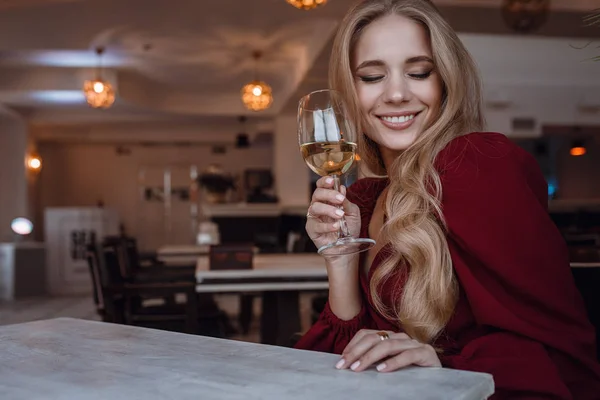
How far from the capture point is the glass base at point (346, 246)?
3.48 ft

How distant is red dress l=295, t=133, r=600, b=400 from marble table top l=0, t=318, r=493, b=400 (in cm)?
24

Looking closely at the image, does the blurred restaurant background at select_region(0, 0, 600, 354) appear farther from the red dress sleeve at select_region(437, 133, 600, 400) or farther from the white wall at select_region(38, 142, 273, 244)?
the red dress sleeve at select_region(437, 133, 600, 400)

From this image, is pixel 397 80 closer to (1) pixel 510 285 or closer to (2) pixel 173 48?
(1) pixel 510 285

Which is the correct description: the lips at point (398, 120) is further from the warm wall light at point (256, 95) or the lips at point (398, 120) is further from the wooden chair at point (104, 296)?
the warm wall light at point (256, 95)

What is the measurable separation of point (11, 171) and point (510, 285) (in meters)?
10.5

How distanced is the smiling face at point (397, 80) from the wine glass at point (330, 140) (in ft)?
0.60

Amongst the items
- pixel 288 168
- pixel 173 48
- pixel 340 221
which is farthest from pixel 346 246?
pixel 288 168

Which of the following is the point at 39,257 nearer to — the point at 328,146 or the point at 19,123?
the point at 19,123

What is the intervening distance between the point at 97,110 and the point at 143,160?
400cm

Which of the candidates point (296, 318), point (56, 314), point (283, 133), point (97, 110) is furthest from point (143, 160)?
point (296, 318)

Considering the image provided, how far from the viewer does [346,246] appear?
108 centimetres

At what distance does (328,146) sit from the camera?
41.8 inches

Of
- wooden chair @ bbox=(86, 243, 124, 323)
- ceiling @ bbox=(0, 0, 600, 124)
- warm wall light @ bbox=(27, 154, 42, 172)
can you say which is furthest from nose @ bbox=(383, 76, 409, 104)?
warm wall light @ bbox=(27, 154, 42, 172)

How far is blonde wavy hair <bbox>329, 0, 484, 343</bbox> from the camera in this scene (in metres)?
1.06
